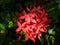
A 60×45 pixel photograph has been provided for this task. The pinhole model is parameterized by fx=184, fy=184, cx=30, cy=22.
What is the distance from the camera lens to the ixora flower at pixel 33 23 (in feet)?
6.12

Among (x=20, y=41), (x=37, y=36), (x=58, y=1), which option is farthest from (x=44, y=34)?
(x=58, y=1)

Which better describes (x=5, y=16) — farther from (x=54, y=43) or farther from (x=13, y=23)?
(x=54, y=43)

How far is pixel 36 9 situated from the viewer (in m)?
2.00

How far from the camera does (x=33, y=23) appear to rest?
1.90 meters

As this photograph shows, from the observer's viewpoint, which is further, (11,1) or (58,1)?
(11,1)

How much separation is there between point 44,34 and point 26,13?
1.04 ft

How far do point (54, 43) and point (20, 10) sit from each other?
54 cm

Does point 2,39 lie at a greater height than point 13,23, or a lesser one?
lesser

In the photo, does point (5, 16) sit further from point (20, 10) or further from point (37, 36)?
point (37, 36)

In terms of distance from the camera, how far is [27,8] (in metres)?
2.04

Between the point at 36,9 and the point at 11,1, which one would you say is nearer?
the point at 36,9

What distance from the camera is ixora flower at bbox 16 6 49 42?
187cm

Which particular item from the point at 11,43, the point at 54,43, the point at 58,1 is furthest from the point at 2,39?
the point at 58,1

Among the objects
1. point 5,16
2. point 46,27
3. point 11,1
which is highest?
point 11,1
